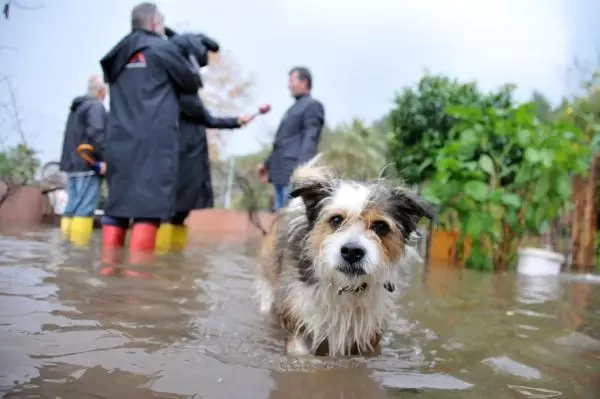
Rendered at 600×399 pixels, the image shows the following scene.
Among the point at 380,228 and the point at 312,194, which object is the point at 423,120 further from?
the point at 380,228

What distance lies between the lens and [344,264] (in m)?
2.88

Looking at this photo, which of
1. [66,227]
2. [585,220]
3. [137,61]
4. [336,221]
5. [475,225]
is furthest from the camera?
[585,220]

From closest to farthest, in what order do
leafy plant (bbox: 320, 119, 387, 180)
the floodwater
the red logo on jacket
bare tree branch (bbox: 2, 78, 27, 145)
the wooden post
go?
bare tree branch (bbox: 2, 78, 27, 145) → the floodwater → the red logo on jacket → the wooden post → leafy plant (bbox: 320, 119, 387, 180)

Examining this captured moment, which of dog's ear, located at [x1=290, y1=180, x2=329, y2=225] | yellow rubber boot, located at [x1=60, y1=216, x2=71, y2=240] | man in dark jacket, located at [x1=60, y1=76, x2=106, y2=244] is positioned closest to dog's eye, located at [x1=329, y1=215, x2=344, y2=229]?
dog's ear, located at [x1=290, y1=180, x2=329, y2=225]

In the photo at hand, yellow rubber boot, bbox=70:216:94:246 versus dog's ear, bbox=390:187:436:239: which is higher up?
dog's ear, bbox=390:187:436:239

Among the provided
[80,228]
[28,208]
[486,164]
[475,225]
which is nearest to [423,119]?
[486,164]

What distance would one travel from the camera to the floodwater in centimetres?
215

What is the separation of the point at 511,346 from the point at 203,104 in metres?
3.88

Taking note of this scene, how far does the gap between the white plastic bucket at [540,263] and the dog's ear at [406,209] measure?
473cm

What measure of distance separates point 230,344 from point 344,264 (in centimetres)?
68

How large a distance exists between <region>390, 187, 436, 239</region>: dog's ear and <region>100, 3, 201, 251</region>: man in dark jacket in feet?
8.63

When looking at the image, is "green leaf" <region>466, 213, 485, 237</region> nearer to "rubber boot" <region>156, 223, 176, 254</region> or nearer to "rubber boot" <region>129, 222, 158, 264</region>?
"rubber boot" <region>156, 223, 176, 254</region>

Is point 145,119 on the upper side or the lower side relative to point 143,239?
upper

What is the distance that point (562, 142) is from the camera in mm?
7301
